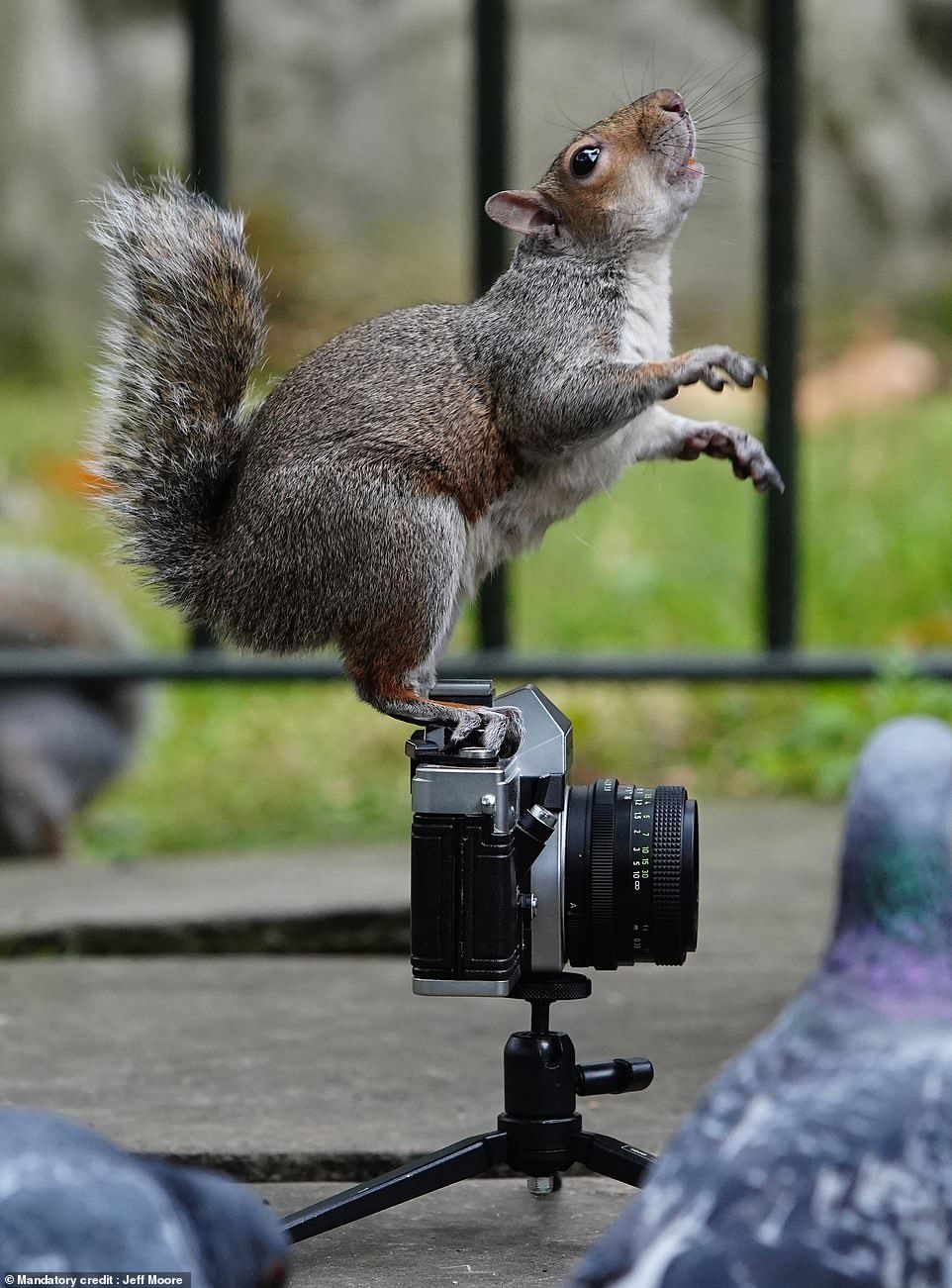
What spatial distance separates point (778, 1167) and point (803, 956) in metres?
2.30

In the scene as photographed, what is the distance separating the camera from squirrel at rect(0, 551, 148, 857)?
4762mm

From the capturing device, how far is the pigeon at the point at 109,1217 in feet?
5.43

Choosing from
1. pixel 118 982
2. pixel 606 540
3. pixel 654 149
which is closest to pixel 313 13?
pixel 606 540

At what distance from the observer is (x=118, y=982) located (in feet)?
12.6

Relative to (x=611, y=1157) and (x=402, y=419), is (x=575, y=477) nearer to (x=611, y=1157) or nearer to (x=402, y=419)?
(x=402, y=419)

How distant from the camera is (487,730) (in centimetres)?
250

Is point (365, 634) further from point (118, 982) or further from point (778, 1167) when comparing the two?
point (118, 982)

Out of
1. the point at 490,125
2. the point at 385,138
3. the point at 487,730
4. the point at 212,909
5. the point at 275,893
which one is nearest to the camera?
the point at 487,730

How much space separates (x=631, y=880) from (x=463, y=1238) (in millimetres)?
553

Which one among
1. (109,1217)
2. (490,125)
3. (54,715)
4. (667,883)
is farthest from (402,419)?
(54,715)

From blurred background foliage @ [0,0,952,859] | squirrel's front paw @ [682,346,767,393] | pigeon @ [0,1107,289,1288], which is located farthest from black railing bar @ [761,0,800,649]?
pigeon @ [0,1107,289,1288]

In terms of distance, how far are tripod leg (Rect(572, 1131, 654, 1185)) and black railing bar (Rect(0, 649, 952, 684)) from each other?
1.89 m

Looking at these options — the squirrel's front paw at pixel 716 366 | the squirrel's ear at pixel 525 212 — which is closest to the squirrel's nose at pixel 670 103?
the squirrel's ear at pixel 525 212

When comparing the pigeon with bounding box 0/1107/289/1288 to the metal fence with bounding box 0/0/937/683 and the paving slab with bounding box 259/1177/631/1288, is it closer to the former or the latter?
the paving slab with bounding box 259/1177/631/1288
